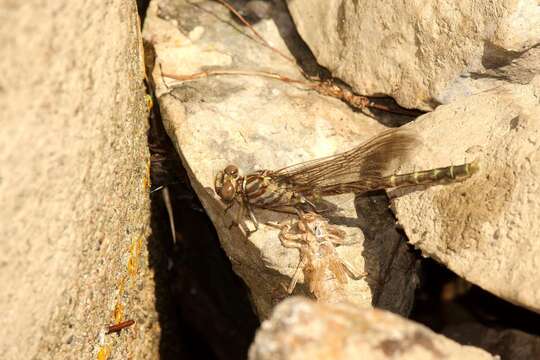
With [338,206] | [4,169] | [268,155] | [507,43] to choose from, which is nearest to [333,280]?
[338,206]

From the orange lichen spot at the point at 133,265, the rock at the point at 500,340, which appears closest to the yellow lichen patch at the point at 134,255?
the orange lichen spot at the point at 133,265

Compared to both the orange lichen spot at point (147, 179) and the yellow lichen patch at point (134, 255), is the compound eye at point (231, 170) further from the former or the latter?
the yellow lichen patch at point (134, 255)

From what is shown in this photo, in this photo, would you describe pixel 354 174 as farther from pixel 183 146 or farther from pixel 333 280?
pixel 183 146

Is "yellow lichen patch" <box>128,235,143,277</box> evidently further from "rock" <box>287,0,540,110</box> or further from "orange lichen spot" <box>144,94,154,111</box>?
"rock" <box>287,0,540,110</box>

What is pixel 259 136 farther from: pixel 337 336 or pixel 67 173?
pixel 337 336

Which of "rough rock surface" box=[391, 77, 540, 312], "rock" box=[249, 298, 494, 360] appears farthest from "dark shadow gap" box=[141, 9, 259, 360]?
"rock" box=[249, 298, 494, 360]
